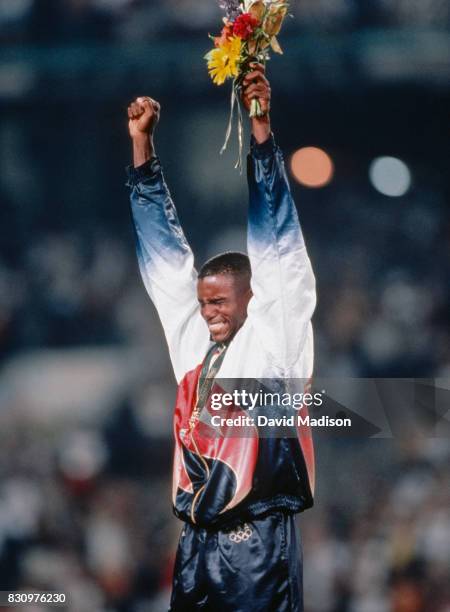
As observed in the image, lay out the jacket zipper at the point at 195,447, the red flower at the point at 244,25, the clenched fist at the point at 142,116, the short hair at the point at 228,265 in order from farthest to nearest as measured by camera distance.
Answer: the clenched fist at the point at 142,116 → the short hair at the point at 228,265 → the jacket zipper at the point at 195,447 → the red flower at the point at 244,25

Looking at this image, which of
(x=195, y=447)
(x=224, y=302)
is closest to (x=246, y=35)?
(x=224, y=302)

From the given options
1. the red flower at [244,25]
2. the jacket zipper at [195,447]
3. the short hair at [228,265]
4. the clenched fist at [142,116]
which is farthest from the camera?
the clenched fist at [142,116]

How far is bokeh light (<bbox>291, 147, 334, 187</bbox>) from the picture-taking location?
3119mm

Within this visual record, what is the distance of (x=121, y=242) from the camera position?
10.3 feet

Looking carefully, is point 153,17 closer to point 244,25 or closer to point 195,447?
point 244,25

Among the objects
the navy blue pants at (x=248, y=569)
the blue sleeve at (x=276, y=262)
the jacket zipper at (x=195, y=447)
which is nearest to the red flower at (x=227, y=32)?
the blue sleeve at (x=276, y=262)

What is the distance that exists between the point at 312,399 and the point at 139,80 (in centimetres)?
114

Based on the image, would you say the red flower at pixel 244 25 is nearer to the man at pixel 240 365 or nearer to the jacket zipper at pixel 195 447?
the man at pixel 240 365

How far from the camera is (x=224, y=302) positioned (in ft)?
9.64

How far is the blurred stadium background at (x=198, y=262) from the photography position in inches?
120

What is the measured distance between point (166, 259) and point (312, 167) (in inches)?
21.3

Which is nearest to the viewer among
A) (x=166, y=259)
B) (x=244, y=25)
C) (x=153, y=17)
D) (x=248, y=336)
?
(x=244, y=25)

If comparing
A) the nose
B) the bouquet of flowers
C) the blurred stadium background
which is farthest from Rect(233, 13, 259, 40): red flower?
the nose

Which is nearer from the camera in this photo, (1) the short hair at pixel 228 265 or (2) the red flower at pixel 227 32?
(2) the red flower at pixel 227 32
